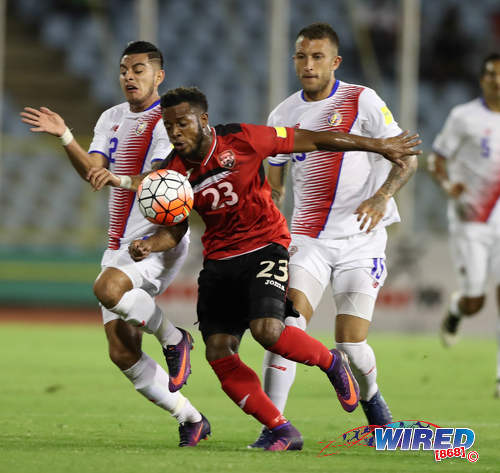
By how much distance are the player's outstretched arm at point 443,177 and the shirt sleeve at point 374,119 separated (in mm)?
3000

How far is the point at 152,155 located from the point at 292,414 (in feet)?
6.99

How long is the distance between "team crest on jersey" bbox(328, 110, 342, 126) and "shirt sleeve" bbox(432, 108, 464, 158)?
3.30m

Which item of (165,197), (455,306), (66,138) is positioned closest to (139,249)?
(165,197)

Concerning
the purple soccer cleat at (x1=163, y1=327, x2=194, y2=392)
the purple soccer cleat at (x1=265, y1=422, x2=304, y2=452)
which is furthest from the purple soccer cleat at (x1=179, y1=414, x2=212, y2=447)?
the purple soccer cleat at (x1=265, y1=422, x2=304, y2=452)

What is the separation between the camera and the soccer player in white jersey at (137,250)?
586 cm

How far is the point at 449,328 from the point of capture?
10609 millimetres

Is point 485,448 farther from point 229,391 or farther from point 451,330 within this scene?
point 451,330

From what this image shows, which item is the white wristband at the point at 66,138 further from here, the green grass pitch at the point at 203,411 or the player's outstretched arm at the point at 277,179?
the green grass pitch at the point at 203,411

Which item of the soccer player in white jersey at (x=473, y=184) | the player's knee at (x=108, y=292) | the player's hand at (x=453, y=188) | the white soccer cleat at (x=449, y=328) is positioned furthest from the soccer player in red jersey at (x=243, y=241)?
the white soccer cleat at (x=449, y=328)

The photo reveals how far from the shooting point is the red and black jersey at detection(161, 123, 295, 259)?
5660 millimetres

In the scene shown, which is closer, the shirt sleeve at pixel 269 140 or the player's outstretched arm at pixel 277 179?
the shirt sleeve at pixel 269 140

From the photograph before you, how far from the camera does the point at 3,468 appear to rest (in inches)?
191

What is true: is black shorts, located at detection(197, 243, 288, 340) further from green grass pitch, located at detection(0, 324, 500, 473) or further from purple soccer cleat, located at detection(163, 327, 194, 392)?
green grass pitch, located at detection(0, 324, 500, 473)

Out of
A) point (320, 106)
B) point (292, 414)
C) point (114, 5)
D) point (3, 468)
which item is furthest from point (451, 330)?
point (114, 5)
